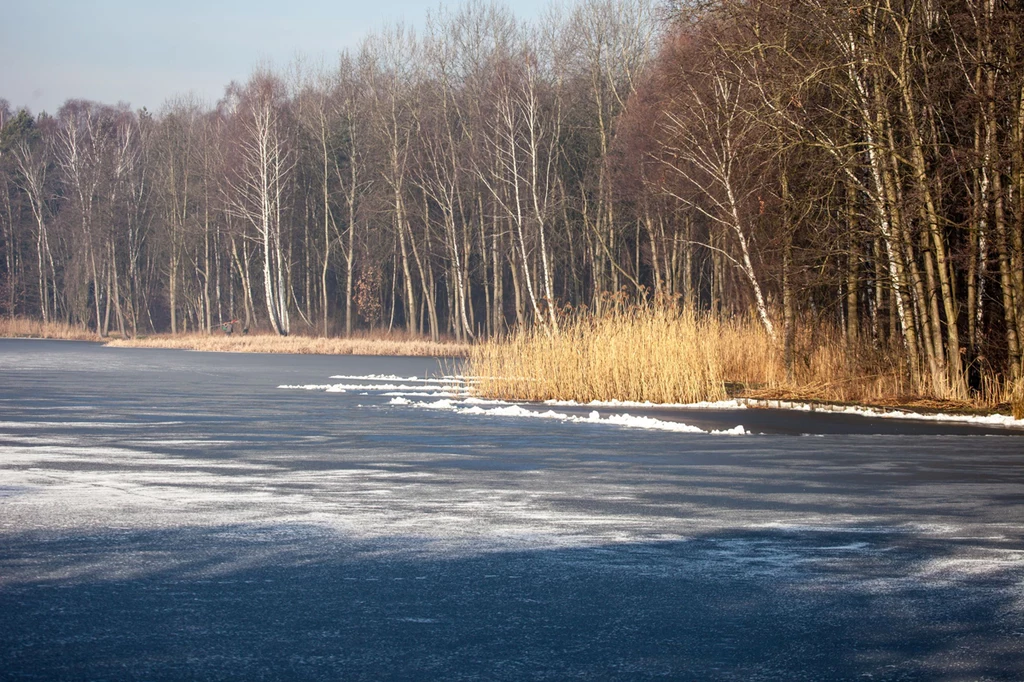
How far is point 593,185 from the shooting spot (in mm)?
49969

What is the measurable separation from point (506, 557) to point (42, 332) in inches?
2504

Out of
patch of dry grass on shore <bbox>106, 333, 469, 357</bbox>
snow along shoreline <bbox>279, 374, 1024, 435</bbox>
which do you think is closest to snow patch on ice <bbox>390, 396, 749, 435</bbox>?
snow along shoreline <bbox>279, 374, 1024, 435</bbox>

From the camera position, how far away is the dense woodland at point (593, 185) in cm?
1894

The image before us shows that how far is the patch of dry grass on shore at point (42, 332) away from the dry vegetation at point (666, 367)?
46987 mm

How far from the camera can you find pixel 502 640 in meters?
5.01

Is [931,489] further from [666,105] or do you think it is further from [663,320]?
[666,105]

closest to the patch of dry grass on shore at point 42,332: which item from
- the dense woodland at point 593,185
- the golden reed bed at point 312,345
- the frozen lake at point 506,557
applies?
the dense woodland at point 593,185

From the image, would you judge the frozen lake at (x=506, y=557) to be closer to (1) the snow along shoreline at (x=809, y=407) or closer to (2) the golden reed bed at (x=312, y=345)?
(1) the snow along shoreline at (x=809, y=407)

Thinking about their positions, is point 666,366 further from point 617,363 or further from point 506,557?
point 506,557

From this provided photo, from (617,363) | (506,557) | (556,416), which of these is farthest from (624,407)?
(506,557)

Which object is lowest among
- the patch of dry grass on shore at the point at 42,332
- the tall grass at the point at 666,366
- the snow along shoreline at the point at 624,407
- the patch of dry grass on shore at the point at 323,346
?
the snow along shoreline at the point at 624,407

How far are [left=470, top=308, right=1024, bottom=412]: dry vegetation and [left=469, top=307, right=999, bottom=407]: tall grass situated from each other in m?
0.02

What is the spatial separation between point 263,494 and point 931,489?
5.28 meters

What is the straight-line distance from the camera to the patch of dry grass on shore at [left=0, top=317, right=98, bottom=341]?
212 feet
